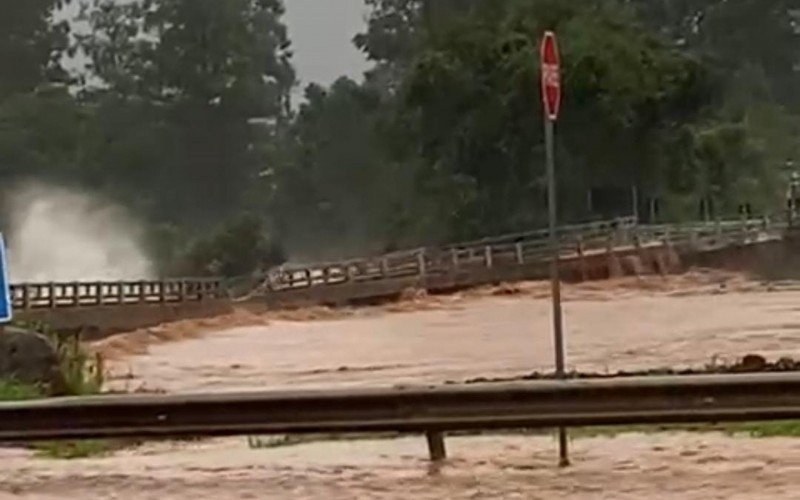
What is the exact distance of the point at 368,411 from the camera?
8211 mm

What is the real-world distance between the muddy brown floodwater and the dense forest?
43.0ft

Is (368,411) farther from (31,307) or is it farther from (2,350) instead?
(31,307)

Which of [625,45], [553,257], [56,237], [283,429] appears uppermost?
[625,45]

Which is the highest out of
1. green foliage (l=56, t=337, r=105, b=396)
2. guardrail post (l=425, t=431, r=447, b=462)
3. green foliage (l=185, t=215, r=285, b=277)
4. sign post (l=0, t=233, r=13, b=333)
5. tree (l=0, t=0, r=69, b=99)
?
tree (l=0, t=0, r=69, b=99)

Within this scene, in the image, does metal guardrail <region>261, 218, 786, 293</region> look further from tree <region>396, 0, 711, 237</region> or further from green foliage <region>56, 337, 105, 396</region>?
green foliage <region>56, 337, 105, 396</region>

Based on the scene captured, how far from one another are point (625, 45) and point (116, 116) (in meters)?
27.9

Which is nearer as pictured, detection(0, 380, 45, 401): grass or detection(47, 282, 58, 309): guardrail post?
detection(0, 380, 45, 401): grass

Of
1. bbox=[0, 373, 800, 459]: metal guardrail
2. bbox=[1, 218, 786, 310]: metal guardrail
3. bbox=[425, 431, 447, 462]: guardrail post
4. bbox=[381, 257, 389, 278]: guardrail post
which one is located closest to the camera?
bbox=[0, 373, 800, 459]: metal guardrail

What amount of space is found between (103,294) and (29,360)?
25.1 m

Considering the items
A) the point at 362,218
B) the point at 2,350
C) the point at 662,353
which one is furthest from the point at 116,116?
the point at 2,350

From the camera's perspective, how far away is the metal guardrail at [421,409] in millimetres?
8016

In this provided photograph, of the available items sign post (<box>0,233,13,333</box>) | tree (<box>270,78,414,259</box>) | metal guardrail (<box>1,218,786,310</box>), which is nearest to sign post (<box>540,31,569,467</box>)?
sign post (<box>0,233,13,333</box>)

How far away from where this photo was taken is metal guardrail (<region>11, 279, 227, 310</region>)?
4031 centimetres

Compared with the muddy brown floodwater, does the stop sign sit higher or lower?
higher
